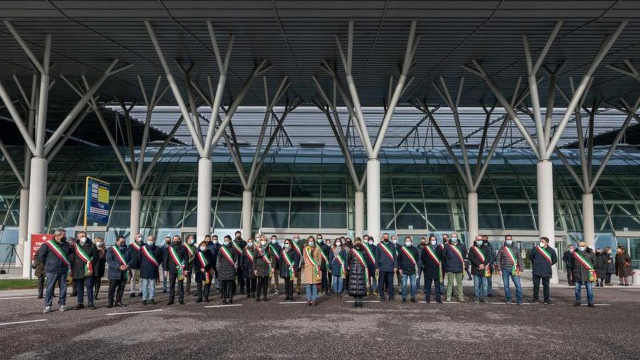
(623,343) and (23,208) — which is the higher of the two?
(23,208)

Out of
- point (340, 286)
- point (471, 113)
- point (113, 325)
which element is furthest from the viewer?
point (471, 113)

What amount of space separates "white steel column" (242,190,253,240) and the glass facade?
5.49 feet

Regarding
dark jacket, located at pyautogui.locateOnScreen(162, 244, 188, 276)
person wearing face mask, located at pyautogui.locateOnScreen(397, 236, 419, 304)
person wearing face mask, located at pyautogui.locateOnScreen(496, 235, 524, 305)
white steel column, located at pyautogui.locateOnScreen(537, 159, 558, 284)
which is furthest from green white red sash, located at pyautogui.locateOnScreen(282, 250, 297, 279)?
white steel column, located at pyautogui.locateOnScreen(537, 159, 558, 284)

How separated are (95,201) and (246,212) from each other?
1271 cm

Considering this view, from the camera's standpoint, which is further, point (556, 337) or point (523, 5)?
point (523, 5)

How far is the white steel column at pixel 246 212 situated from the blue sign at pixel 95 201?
1136 cm

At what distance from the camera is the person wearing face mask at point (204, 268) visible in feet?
49.7

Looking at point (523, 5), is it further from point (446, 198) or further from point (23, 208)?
point (23, 208)

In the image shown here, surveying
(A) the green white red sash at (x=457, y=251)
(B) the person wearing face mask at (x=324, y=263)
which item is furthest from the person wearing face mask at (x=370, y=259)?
(A) the green white red sash at (x=457, y=251)

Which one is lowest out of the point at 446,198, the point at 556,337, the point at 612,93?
the point at 556,337

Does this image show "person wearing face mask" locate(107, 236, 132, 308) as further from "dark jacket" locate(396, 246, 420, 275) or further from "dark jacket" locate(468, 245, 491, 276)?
"dark jacket" locate(468, 245, 491, 276)

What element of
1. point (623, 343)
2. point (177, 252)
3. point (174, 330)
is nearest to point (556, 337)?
point (623, 343)

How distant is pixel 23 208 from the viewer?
29766 mm

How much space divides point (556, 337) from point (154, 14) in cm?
1551
